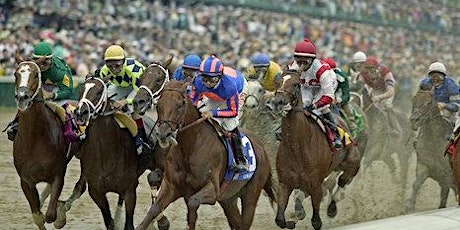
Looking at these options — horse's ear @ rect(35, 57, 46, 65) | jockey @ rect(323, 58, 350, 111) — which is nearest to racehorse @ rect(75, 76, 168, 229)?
horse's ear @ rect(35, 57, 46, 65)

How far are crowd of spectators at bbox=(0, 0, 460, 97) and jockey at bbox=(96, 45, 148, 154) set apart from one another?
1216cm

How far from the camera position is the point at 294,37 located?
3195 cm

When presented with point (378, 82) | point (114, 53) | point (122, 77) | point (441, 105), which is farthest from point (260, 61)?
point (378, 82)

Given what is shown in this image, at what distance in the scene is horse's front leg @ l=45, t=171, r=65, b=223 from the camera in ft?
29.6

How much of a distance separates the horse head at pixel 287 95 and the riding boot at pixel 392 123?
18.0 feet

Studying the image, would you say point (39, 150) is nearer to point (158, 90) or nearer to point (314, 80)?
point (158, 90)

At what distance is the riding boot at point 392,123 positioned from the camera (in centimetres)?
1509

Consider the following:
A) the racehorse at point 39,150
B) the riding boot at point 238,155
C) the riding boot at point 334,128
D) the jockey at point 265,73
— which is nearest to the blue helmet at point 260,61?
the jockey at point 265,73

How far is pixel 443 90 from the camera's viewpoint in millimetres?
12594

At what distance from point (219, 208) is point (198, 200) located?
4.37 metres

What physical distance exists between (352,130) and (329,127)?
205 centimetres

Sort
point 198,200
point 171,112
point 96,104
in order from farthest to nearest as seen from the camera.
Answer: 1. point 96,104
2. point 198,200
3. point 171,112

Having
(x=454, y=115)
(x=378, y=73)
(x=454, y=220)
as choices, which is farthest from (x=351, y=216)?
(x=454, y=220)

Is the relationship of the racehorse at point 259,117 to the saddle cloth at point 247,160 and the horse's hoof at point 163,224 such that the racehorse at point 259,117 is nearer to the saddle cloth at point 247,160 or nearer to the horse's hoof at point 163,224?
the horse's hoof at point 163,224
